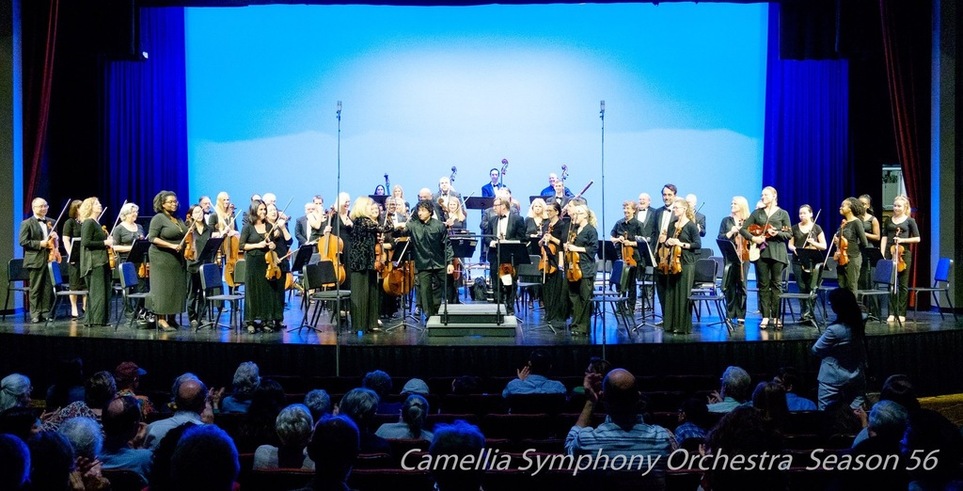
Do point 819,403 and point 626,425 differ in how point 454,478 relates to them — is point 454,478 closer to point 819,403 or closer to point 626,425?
point 626,425

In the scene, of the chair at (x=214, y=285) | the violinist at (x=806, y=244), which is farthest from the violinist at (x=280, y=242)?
the violinist at (x=806, y=244)

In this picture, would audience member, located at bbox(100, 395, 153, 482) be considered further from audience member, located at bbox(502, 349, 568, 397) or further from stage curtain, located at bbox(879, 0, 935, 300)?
stage curtain, located at bbox(879, 0, 935, 300)

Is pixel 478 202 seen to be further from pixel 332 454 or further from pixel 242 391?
pixel 332 454

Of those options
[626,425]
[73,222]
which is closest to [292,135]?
[73,222]

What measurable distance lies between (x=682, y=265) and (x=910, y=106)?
4.57m

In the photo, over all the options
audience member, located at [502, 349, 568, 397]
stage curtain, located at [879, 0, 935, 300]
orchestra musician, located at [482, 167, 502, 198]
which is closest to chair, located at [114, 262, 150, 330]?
audience member, located at [502, 349, 568, 397]

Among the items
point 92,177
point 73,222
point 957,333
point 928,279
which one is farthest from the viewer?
point 92,177

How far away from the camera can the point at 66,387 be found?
19.9ft

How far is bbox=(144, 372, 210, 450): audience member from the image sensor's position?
487 cm

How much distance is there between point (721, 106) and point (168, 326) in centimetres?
928

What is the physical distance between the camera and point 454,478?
3318 millimetres

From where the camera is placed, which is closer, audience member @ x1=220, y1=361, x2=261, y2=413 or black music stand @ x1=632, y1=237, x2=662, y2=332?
audience member @ x1=220, y1=361, x2=261, y2=413

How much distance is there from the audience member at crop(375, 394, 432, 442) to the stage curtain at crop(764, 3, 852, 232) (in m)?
11.6

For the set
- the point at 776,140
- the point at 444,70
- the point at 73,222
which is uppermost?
the point at 444,70
